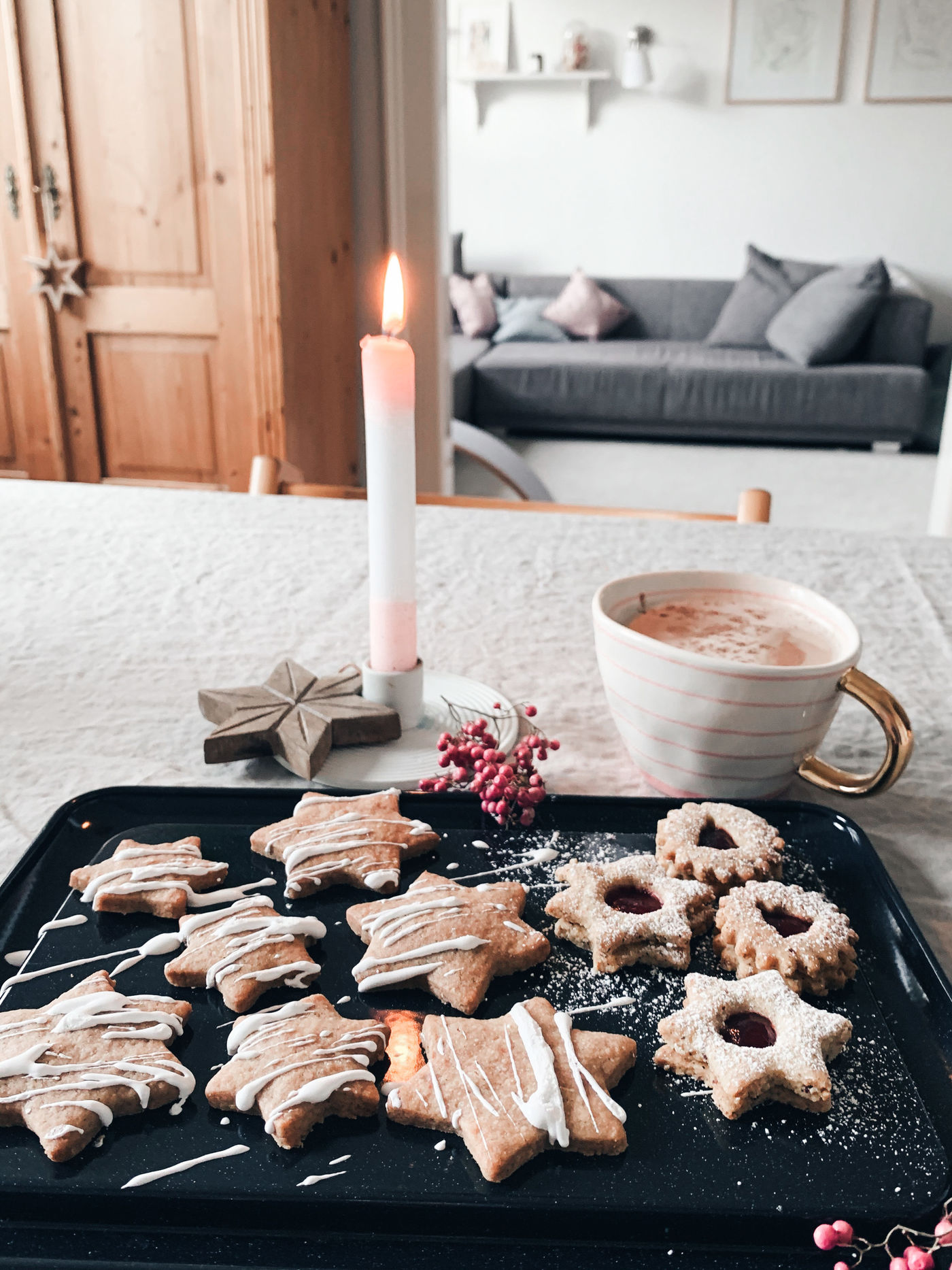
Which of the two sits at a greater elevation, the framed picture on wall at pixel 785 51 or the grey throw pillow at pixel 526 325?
the framed picture on wall at pixel 785 51

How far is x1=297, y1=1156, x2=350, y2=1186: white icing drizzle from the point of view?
16.2 inches

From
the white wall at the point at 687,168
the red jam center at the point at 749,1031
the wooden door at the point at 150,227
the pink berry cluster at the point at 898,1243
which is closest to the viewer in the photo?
the pink berry cluster at the point at 898,1243

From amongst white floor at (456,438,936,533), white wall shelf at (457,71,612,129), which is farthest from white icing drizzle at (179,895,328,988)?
white wall shelf at (457,71,612,129)

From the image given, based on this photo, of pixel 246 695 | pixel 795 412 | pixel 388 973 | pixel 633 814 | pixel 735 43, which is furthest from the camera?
pixel 735 43

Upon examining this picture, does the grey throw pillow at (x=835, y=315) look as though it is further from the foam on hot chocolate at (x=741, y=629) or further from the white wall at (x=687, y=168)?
the foam on hot chocolate at (x=741, y=629)

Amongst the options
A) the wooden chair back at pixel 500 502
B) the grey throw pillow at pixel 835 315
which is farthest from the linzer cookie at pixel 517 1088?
the grey throw pillow at pixel 835 315

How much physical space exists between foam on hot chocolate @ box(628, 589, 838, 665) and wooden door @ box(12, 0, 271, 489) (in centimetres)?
247

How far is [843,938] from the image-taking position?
A: 54 centimetres

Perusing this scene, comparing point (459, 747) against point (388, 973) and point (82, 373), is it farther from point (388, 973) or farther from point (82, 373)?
point (82, 373)

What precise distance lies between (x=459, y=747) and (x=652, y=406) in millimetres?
5121

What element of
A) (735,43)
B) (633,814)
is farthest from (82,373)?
(735,43)

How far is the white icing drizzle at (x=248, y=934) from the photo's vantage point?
0.52 m

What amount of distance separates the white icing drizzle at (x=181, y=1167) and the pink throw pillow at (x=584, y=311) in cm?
608

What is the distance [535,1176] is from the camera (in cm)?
42
